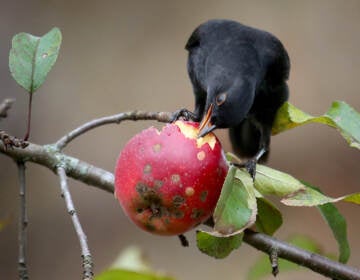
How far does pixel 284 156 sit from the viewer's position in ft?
16.9

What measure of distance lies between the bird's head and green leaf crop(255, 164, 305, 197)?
0.26 m

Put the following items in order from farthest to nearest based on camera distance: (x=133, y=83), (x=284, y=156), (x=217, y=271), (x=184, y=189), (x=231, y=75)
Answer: (x=133, y=83) < (x=284, y=156) < (x=217, y=271) < (x=231, y=75) < (x=184, y=189)

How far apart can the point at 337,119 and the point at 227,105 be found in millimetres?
371

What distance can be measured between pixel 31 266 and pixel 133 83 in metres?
1.68

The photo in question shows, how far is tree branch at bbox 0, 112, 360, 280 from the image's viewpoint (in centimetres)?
171

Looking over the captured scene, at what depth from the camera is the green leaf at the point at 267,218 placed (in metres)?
1.81

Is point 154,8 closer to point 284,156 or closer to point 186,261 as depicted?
point 284,156

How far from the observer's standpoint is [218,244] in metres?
1.63

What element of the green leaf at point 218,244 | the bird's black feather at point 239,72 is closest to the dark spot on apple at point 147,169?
the green leaf at point 218,244

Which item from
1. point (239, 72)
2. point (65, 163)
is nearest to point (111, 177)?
point (65, 163)

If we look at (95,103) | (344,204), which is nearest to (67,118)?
(95,103)

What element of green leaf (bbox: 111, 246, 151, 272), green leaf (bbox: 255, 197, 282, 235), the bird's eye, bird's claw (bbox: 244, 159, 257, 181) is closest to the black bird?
the bird's eye

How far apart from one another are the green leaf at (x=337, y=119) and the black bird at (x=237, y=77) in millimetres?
164

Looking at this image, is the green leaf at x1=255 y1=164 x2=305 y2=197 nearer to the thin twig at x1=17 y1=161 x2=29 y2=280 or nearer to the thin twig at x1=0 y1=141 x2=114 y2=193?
the thin twig at x1=0 y1=141 x2=114 y2=193
